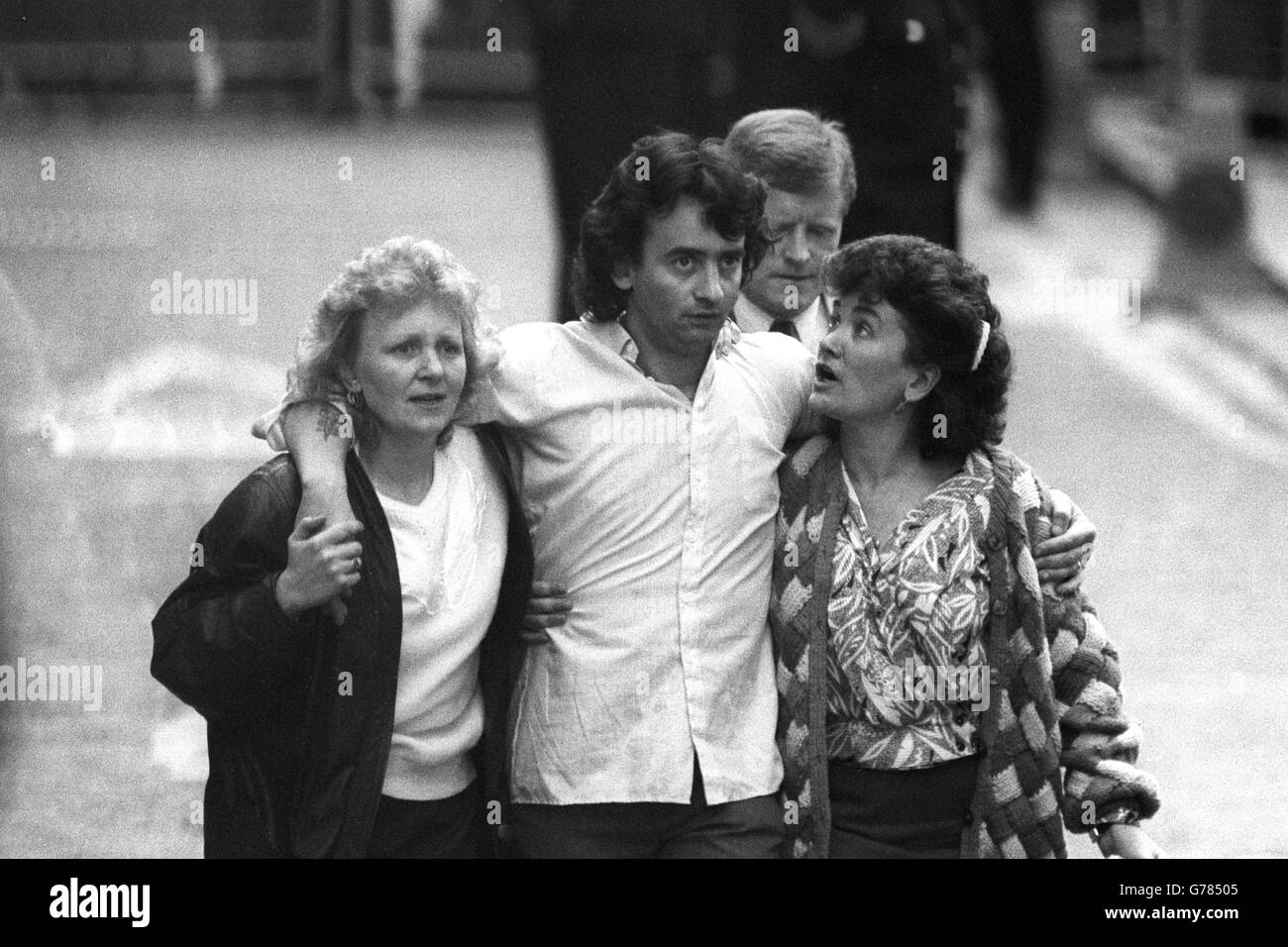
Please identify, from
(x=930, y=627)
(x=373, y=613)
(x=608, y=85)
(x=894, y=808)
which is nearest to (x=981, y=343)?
(x=930, y=627)

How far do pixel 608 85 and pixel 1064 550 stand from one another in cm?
276

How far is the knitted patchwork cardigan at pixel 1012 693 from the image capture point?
3.25m

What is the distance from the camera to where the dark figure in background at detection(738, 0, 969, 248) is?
487 cm

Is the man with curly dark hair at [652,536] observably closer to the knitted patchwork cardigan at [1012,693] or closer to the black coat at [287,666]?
the knitted patchwork cardigan at [1012,693]

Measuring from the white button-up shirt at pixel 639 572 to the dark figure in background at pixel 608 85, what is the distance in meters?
2.28

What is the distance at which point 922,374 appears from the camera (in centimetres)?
332

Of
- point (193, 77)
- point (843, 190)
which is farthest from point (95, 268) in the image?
point (843, 190)

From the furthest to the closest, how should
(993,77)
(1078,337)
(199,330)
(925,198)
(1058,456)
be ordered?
(993,77) → (1078,337) → (199,330) → (1058,456) → (925,198)

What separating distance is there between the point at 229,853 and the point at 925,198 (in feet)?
7.84

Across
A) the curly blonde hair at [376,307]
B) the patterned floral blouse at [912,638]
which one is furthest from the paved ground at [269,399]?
the patterned floral blouse at [912,638]

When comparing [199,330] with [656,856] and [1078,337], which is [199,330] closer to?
[1078,337]

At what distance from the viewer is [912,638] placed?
3.23 metres

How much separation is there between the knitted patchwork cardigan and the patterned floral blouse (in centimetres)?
2

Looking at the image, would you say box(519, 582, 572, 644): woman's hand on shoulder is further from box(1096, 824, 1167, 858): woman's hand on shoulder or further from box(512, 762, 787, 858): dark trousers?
box(1096, 824, 1167, 858): woman's hand on shoulder
